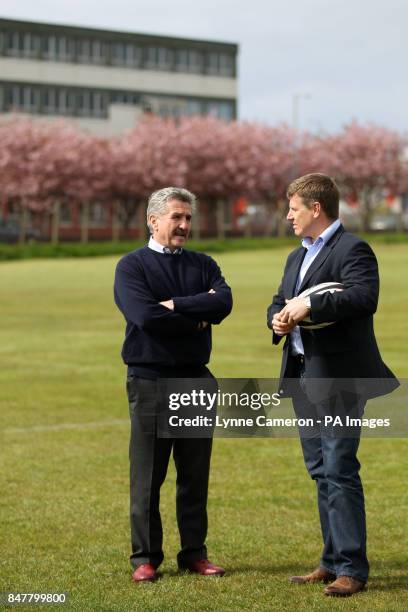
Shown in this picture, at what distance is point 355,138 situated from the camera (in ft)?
363

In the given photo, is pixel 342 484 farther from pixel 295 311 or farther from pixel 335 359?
pixel 295 311

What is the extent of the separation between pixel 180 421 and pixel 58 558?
1.64 m

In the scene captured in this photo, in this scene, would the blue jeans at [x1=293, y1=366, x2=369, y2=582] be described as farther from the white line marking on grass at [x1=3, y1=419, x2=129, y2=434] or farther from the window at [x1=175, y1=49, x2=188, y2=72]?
the window at [x1=175, y1=49, x2=188, y2=72]

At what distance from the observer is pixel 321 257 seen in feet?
21.4

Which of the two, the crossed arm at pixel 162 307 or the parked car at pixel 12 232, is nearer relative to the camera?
the crossed arm at pixel 162 307

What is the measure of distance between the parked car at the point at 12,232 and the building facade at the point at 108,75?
Result: 12.5 m

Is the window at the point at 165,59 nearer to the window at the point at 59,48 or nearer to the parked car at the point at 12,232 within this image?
the window at the point at 59,48

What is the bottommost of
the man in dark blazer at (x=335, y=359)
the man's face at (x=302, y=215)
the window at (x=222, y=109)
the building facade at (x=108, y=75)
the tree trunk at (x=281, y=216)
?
the tree trunk at (x=281, y=216)

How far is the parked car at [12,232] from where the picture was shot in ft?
297

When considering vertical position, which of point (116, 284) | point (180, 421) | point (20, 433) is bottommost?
point (20, 433)

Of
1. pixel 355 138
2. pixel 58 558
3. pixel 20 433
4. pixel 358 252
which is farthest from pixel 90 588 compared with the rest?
pixel 355 138

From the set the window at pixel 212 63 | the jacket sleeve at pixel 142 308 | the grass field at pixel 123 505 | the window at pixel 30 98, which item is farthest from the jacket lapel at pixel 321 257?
the window at pixel 212 63

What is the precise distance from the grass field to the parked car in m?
68.3

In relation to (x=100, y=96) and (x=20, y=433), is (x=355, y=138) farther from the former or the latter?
(x=20, y=433)
